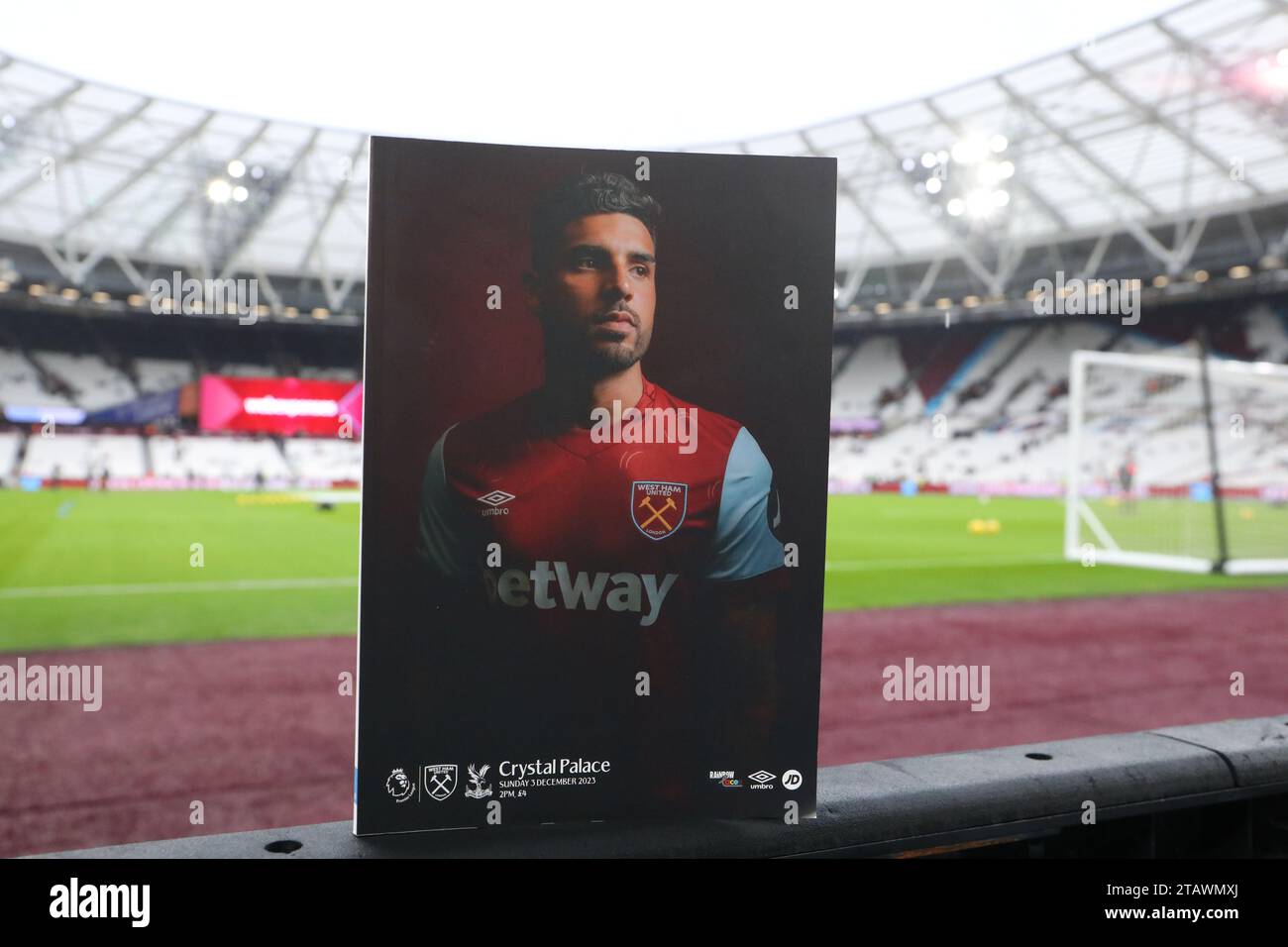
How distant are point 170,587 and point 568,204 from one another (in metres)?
11.5

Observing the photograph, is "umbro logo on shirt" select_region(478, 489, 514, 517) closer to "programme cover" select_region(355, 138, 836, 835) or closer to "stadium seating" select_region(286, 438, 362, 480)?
"programme cover" select_region(355, 138, 836, 835)

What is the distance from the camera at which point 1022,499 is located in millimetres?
37812

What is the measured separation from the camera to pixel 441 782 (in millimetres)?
1632

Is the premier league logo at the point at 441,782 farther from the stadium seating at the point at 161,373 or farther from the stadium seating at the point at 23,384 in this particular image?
the stadium seating at the point at 161,373

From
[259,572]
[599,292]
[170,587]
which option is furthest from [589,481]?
[259,572]

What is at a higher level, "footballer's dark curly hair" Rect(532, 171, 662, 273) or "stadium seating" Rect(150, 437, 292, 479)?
"stadium seating" Rect(150, 437, 292, 479)

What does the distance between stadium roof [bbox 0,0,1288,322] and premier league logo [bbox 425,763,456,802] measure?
2963cm

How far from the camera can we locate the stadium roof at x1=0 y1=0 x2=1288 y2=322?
31.1 metres

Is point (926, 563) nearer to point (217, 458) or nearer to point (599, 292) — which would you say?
point (599, 292)

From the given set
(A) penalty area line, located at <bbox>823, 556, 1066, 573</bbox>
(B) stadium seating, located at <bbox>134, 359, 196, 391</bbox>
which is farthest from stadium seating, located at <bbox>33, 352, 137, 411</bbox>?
(A) penalty area line, located at <bbox>823, 556, 1066, 573</bbox>

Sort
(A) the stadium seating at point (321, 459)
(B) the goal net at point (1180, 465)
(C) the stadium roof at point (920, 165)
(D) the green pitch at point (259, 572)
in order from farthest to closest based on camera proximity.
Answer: (A) the stadium seating at point (321, 459)
(C) the stadium roof at point (920, 165)
(B) the goal net at point (1180, 465)
(D) the green pitch at point (259, 572)

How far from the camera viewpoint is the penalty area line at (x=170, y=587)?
35.7ft

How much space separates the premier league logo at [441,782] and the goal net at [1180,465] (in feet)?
29.5

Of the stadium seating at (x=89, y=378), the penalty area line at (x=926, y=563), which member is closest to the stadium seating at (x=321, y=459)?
the stadium seating at (x=89, y=378)
